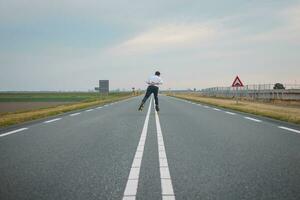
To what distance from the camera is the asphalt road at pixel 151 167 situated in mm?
3658

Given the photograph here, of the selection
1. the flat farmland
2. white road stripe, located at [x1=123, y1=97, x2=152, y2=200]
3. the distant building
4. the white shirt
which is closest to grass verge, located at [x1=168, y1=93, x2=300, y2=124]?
the white shirt

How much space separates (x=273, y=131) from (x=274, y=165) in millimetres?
4333

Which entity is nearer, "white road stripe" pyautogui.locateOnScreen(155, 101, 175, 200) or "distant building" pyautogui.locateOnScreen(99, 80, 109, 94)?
"white road stripe" pyautogui.locateOnScreen(155, 101, 175, 200)

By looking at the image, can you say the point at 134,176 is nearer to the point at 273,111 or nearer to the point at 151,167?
the point at 151,167

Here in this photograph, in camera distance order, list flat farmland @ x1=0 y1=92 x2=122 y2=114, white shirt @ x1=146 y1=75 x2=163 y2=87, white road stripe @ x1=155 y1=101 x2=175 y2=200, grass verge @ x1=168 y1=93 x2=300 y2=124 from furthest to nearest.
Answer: flat farmland @ x1=0 y1=92 x2=122 y2=114 < white shirt @ x1=146 y1=75 x2=163 y2=87 < grass verge @ x1=168 y1=93 x2=300 y2=124 < white road stripe @ x1=155 y1=101 x2=175 y2=200

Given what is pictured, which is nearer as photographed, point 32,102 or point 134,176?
point 134,176

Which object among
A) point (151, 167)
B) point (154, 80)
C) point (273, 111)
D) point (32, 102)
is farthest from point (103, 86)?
point (151, 167)

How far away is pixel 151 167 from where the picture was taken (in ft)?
15.9

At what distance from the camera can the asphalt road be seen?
12.0 ft

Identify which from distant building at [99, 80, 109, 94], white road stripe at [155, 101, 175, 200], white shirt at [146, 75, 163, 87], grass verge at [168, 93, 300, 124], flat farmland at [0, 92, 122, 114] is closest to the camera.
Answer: white road stripe at [155, 101, 175, 200]

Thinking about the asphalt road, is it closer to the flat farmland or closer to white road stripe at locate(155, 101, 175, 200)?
white road stripe at locate(155, 101, 175, 200)

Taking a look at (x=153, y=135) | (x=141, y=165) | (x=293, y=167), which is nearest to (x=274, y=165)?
(x=293, y=167)

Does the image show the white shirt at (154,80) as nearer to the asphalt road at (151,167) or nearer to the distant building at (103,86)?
the asphalt road at (151,167)

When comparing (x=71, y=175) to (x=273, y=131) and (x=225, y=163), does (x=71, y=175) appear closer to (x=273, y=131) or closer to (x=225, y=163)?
(x=225, y=163)
